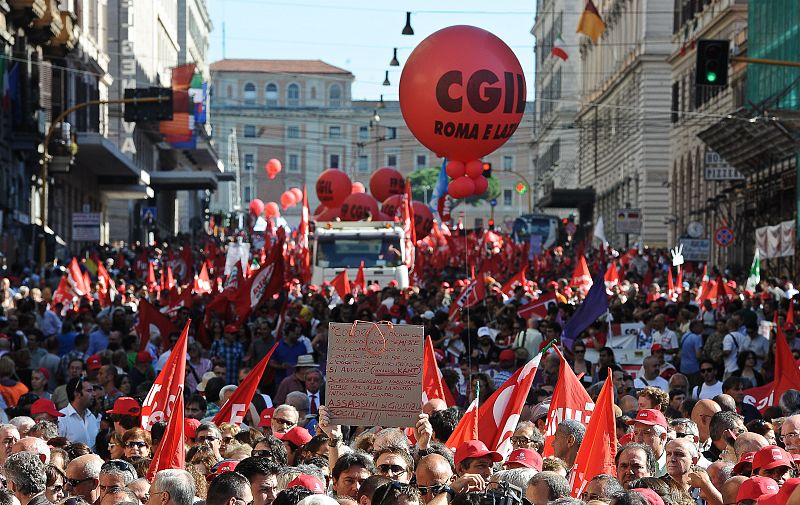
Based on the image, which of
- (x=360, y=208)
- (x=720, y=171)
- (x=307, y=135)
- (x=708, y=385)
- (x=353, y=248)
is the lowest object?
(x=708, y=385)

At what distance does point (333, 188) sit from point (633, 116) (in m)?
18.8

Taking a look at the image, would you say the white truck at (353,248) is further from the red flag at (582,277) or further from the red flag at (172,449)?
the red flag at (172,449)

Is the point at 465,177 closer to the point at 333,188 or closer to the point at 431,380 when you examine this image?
the point at 431,380

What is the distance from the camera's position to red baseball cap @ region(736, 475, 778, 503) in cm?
775

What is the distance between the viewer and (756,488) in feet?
25.5

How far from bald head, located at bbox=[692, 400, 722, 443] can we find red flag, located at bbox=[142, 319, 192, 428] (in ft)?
10.8

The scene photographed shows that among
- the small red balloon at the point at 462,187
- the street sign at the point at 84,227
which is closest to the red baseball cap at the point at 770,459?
the small red balloon at the point at 462,187

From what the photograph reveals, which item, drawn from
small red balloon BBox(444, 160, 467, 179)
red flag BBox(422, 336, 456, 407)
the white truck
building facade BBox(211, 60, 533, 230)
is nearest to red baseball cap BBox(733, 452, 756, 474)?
red flag BBox(422, 336, 456, 407)

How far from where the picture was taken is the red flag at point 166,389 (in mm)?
11867

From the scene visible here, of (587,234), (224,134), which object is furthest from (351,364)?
(224,134)

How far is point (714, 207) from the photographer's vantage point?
169 feet

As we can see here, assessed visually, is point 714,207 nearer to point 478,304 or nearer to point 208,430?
point 478,304

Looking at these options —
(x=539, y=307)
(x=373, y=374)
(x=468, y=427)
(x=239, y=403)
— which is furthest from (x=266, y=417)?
(x=539, y=307)

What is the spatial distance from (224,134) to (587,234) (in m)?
68.8
